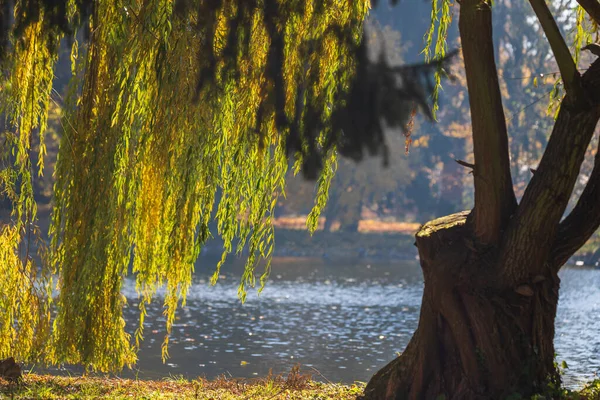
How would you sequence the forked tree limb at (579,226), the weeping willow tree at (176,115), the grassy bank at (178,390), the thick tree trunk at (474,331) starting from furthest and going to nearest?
the grassy bank at (178,390) < the weeping willow tree at (176,115) < the forked tree limb at (579,226) < the thick tree trunk at (474,331)

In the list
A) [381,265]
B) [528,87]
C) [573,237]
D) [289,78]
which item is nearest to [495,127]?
[573,237]

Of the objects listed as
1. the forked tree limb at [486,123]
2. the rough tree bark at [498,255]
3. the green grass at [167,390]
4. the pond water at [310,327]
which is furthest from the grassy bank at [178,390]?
Answer: the pond water at [310,327]

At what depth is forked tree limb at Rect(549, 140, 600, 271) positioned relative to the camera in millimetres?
7336

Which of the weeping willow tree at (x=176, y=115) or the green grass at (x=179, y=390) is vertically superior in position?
the weeping willow tree at (x=176, y=115)

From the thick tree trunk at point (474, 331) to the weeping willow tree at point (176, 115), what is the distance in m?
1.14

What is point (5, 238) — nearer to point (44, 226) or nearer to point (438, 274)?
point (438, 274)

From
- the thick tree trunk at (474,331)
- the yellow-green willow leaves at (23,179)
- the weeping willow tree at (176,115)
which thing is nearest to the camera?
the thick tree trunk at (474,331)

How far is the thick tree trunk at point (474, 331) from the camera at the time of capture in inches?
281

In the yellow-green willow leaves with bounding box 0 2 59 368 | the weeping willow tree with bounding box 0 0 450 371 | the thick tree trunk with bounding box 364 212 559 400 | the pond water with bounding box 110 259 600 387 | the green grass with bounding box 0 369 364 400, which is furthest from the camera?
the pond water with bounding box 110 259 600 387

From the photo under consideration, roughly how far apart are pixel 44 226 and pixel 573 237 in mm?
36709

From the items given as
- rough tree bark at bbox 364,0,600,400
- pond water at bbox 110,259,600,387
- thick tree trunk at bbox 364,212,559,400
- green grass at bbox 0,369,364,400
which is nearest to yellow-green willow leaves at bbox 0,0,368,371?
green grass at bbox 0,369,364,400

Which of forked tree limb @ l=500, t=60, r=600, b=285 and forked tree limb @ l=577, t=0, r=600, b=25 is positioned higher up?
forked tree limb @ l=577, t=0, r=600, b=25

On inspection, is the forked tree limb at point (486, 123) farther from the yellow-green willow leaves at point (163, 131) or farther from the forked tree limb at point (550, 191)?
the yellow-green willow leaves at point (163, 131)

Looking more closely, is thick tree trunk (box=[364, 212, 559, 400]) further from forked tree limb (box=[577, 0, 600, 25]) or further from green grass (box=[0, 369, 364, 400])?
forked tree limb (box=[577, 0, 600, 25])
